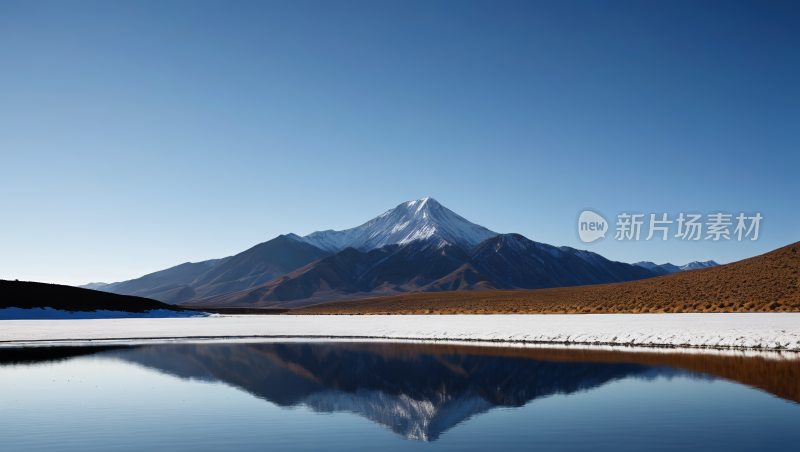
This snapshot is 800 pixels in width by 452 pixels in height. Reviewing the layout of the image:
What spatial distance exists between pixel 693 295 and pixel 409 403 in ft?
203

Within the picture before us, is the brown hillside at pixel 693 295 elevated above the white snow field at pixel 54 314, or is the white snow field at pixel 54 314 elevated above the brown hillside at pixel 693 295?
the brown hillside at pixel 693 295

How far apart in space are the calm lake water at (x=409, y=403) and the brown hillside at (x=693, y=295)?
40849 millimetres

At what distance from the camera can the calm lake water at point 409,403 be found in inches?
427

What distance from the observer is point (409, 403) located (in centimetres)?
1521

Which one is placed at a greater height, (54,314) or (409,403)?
(409,403)

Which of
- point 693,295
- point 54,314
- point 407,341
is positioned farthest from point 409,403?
point 54,314

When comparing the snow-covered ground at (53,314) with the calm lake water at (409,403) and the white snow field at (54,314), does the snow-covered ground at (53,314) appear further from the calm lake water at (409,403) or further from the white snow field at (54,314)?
the calm lake water at (409,403)

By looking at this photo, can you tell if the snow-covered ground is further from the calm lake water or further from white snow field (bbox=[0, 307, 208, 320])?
the calm lake water

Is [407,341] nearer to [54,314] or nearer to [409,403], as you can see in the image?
[409,403]

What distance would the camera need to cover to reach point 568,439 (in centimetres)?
1073

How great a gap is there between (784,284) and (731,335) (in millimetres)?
42133

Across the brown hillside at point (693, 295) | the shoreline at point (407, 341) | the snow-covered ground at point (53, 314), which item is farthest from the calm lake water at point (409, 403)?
the snow-covered ground at point (53, 314)

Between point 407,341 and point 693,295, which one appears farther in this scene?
point 693,295

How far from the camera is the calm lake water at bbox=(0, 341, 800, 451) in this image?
10.9 m
